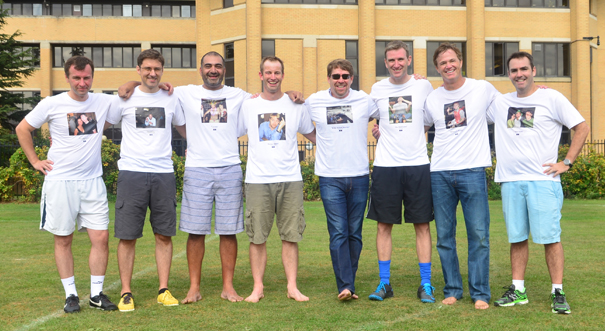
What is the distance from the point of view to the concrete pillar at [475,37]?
28.7 m

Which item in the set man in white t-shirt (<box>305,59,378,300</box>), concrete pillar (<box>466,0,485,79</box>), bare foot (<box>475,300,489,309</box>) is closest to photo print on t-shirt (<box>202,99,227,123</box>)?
man in white t-shirt (<box>305,59,378,300</box>)

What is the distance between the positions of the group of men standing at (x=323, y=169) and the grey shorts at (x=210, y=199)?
1 centimetres

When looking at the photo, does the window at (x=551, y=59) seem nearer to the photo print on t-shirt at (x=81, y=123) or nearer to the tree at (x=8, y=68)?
the tree at (x=8, y=68)

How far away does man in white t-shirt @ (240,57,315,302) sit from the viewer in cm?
596

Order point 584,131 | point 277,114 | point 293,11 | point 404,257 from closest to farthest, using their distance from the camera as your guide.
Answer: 1. point 584,131
2. point 277,114
3. point 404,257
4. point 293,11

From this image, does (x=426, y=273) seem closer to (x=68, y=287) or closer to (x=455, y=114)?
(x=455, y=114)

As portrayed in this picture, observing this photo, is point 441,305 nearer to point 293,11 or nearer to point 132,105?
point 132,105

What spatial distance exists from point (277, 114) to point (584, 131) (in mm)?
3007

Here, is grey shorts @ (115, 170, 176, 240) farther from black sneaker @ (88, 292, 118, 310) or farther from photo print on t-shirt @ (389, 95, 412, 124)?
photo print on t-shirt @ (389, 95, 412, 124)

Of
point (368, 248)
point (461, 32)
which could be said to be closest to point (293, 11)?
point (461, 32)

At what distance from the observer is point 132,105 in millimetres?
5812

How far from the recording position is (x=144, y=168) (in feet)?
18.8

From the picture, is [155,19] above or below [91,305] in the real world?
above

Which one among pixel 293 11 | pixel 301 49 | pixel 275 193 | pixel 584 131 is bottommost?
pixel 275 193
